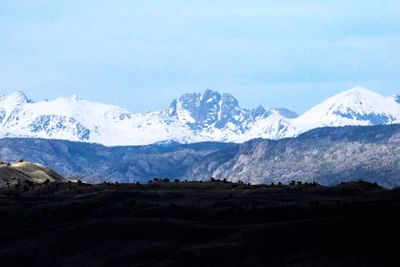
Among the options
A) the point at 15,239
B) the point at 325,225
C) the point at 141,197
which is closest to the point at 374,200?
the point at 325,225

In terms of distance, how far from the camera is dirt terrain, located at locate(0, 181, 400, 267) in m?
91.1

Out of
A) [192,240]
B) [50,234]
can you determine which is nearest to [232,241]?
[192,240]

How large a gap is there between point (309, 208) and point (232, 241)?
1754 centimetres

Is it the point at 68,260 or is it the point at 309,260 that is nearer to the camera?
the point at 309,260

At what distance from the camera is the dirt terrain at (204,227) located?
91125mm

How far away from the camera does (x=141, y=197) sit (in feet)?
425

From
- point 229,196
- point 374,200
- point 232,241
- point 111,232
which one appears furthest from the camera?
point 229,196

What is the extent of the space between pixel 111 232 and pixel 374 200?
30.7m

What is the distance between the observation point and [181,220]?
4350 inches

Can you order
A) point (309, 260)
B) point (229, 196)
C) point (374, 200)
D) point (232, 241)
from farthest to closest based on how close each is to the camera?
point (229, 196)
point (374, 200)
point (232, 241)
point (309, 260)

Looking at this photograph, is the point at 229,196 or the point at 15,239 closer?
the point at 15,239

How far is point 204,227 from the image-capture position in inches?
4129

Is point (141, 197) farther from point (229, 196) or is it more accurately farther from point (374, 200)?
point (374, 200)

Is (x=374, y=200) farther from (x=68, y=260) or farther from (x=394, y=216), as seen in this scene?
(x=68, y=260)
